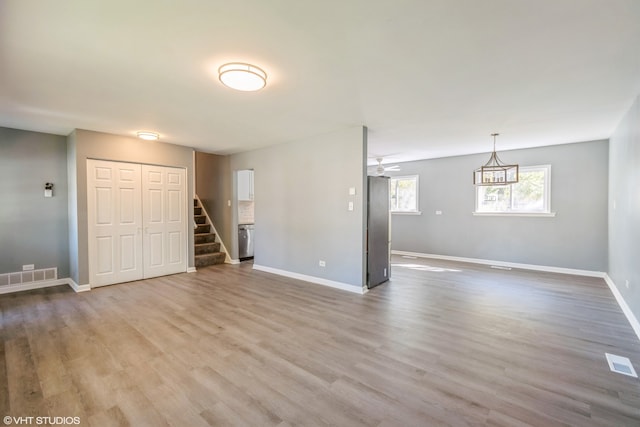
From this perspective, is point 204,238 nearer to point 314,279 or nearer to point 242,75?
point 314,279

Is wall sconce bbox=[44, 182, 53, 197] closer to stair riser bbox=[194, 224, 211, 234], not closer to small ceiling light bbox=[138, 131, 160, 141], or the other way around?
small ceiling light bbox=[138, 131, 160, 141]

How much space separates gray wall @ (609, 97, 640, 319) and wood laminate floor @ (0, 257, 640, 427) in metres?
0.43

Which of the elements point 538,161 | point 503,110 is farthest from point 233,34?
point 538,161

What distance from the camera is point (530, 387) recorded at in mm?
2125

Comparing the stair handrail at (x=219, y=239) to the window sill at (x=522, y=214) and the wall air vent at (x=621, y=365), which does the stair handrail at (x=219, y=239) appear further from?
the wall air vent at (x=621, y=365)

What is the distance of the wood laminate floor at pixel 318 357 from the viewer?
1890mm

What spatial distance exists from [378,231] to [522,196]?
3695mm

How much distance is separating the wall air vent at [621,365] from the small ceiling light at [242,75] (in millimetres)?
3963

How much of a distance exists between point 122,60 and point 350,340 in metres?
3.33

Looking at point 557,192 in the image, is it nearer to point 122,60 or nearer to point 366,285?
point 366,285

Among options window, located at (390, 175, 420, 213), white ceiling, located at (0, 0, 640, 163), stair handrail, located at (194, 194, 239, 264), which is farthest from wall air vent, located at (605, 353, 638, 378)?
stair handrail, located at (194, 194, 239, 264)

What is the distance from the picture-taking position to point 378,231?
4930 mm
